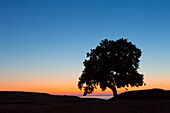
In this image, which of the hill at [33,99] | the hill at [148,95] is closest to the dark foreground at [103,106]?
the hill at [148,95]

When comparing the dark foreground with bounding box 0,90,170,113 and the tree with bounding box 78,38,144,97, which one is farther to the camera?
the tree with bounding box 78,38,144,97

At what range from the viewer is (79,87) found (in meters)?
→ 49.9

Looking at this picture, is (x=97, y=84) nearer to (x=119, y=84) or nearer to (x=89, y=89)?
(x=89, y=89)

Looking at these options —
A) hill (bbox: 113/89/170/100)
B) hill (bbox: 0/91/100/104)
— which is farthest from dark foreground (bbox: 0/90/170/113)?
hill (bbox: 0/91/100/104)

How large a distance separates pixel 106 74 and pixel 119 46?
23.3 feet

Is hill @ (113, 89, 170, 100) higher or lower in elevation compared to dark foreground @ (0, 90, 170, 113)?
higher

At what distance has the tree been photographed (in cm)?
4669

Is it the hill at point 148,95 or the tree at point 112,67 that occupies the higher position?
the tree at point 112,67

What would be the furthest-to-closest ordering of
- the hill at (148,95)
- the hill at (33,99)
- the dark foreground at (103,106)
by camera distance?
the hill at (33,99) < the hill at (148,95) < the dark foreground at (103,106)

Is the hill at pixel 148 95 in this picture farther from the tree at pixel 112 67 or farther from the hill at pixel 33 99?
the hill at pixel 33 99

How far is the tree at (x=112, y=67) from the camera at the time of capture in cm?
4669

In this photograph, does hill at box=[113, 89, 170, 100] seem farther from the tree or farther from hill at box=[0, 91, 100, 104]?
hill at box=[0, 91, 100, 104]

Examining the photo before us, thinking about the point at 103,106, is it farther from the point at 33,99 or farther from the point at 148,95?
the point at 33,99

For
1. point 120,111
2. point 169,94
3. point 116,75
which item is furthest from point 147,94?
point 120,111
